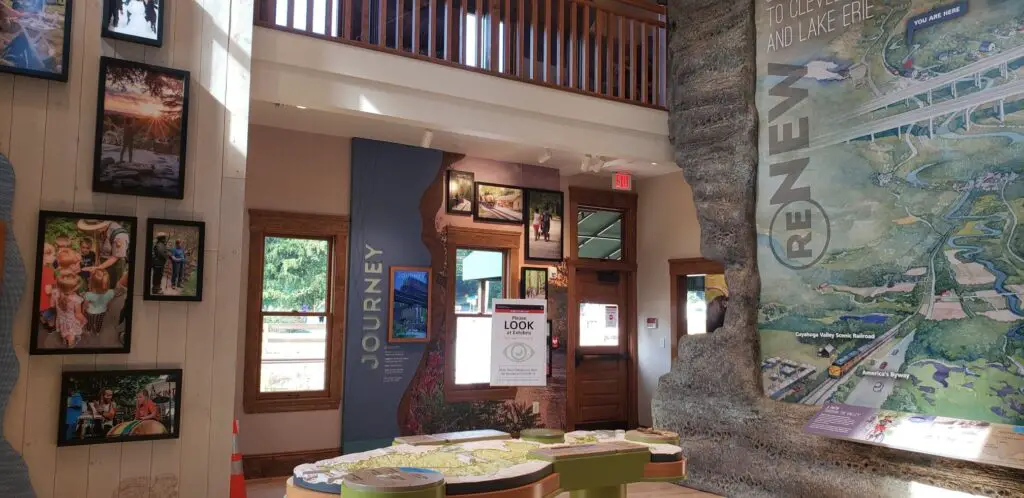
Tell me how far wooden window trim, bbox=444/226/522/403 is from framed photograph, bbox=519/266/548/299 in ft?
0.27

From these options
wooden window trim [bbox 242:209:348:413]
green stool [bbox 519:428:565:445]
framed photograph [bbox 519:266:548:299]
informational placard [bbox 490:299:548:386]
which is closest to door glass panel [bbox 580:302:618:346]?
framed photograph [bbox 519:266:548:299]

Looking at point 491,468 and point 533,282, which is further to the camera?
point 533,282

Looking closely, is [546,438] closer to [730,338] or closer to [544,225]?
[730,338]

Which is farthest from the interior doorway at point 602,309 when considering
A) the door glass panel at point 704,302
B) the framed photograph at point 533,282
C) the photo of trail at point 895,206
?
the photo of trail at point 895,206

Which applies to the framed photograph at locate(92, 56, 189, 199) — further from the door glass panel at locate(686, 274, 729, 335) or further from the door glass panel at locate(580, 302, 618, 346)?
the door glass panel at locate(686, 274, 729, 335)

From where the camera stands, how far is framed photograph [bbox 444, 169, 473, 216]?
792 centimetres

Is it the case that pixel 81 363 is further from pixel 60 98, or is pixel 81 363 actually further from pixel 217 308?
pixel 60 98

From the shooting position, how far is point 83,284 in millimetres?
4070

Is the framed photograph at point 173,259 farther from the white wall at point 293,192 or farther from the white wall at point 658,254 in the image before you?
the white wall at point 658,254

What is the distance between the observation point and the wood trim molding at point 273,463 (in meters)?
6.64

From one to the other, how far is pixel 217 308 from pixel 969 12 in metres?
5.40

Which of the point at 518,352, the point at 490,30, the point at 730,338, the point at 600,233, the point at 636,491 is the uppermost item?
the point at 490,30

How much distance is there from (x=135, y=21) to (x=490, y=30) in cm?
306

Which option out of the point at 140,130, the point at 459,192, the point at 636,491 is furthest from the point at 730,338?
the point at 140,130
